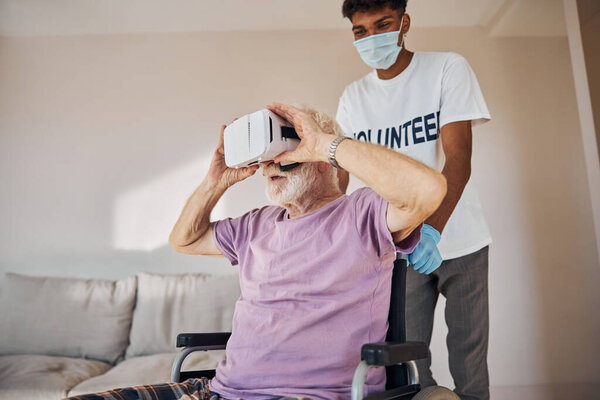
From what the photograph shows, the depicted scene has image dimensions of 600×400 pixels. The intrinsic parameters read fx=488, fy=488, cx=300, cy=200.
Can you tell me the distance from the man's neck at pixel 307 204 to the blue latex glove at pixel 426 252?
0.88 ft

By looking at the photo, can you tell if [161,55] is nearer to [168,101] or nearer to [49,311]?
[168,101]

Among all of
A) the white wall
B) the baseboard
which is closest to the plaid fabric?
the white wall

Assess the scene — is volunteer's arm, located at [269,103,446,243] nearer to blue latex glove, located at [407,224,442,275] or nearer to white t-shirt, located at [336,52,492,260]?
blue latex glove, located at [407,224,442,275]

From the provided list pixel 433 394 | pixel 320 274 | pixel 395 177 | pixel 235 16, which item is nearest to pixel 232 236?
pixel 320 274

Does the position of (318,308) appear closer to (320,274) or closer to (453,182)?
(320,274)

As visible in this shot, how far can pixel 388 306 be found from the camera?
1.16 m

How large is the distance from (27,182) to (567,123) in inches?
141

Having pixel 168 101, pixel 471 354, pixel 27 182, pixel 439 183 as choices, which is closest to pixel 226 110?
pixel 168 101

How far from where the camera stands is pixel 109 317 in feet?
9.03

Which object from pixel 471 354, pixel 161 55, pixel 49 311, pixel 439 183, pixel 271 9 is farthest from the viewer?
pixel 161 55

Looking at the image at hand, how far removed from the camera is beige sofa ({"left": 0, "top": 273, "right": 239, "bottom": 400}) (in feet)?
8.71

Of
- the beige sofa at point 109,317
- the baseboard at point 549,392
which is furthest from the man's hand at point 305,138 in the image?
the baseboard at point 549,392

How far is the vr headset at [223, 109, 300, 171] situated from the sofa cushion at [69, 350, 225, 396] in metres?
1.43

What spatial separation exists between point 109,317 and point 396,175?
7.50 feet
